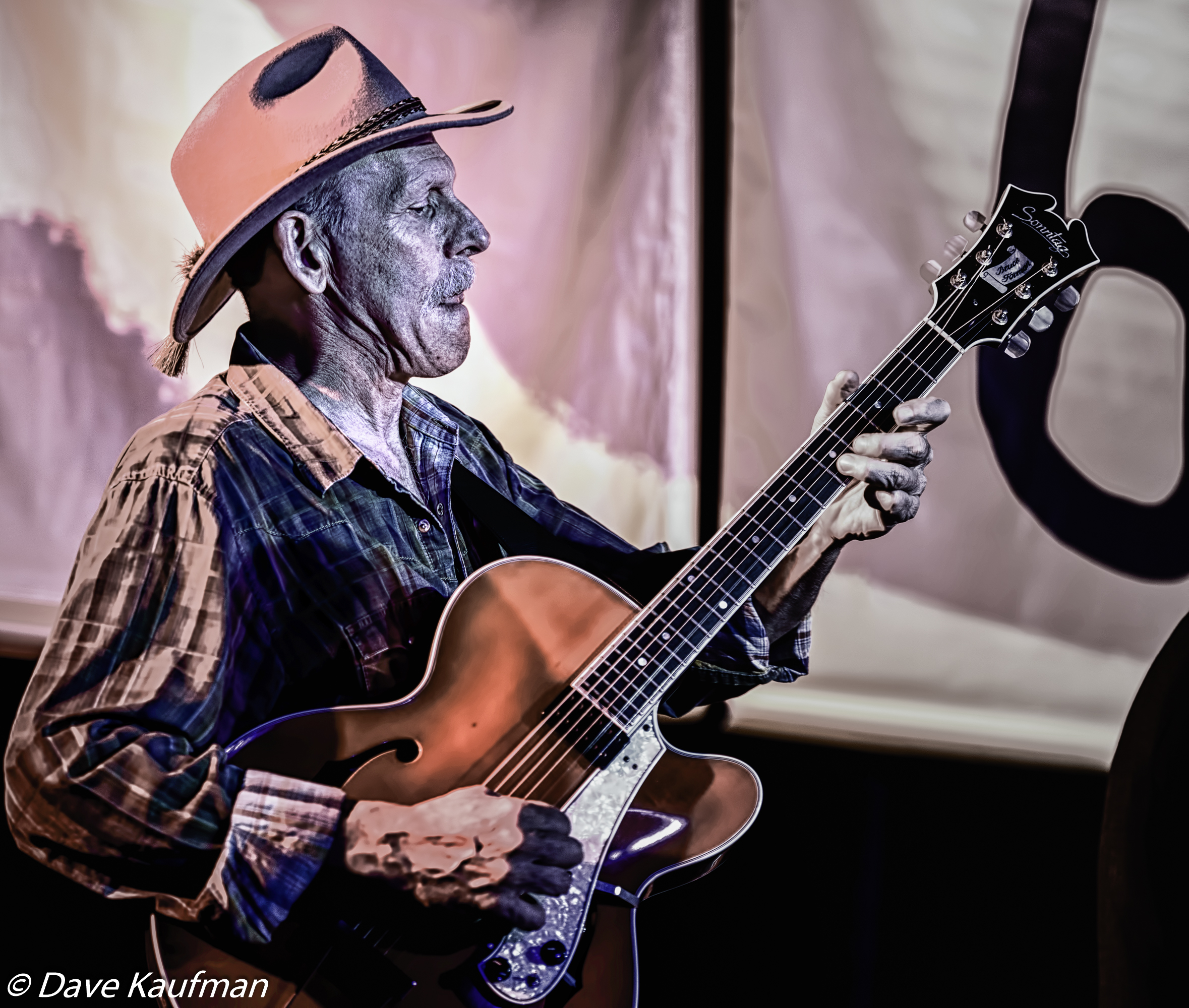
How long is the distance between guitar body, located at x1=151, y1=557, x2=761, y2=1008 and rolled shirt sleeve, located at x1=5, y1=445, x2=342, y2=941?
0.19 feet

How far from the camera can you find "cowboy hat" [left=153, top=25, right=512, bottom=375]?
1.48 m

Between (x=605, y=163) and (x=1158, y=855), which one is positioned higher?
(x=605, y=163)

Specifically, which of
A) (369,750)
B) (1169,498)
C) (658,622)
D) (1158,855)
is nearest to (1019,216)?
(1169,498)

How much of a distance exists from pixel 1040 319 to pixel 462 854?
116 cm

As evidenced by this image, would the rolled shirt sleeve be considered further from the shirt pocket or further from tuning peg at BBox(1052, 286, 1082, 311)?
tuning peg at BBox(1052, 286, 1082, 311)

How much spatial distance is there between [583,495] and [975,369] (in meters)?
0.79

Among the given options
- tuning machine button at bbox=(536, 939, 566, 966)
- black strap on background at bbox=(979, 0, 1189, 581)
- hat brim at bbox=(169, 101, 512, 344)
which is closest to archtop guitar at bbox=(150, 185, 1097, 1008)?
tuning machine button at bbox=(536, 939, 566, 966)

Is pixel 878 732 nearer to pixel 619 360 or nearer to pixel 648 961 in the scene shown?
pixel 648 961

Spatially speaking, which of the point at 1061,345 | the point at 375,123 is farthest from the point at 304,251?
the point at 1061,345

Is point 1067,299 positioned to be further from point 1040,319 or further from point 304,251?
point 304,251

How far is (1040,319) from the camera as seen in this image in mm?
1494

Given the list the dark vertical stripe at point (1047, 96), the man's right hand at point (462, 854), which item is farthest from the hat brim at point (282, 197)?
the dark vertical stripe at point (1047, 96)

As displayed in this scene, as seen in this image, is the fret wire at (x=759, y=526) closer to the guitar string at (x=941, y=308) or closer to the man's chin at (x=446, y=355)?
the guitar string at (x=941, y=308)

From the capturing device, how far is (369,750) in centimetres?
128
